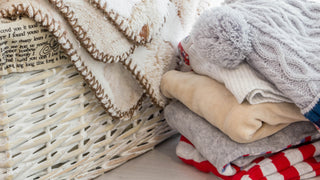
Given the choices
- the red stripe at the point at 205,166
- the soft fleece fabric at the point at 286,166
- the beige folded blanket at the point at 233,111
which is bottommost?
the red stripe at the point at 205,166

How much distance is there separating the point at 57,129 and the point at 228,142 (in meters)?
0.34

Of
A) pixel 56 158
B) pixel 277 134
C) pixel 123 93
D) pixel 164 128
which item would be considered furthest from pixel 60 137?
pixel 277 134

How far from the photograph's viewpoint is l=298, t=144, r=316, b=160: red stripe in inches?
26.8

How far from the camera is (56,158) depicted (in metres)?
0.67

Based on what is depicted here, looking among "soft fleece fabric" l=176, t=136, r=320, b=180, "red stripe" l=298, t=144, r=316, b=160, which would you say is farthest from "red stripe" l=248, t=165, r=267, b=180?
"red stripe" l=298, t=144, r=316, b=160

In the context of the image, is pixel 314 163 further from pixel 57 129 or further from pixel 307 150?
pixel 57 129

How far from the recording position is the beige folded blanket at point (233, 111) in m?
0.60

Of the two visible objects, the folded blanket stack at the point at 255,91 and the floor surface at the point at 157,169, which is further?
the floor surface at the point at 157,169

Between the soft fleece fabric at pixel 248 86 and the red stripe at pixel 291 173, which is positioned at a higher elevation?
the soft fleece fabric at pixel 248 86

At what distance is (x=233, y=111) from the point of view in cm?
61

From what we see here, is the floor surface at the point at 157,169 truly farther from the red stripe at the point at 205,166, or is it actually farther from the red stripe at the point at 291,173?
the red stripe at the point at 291,173

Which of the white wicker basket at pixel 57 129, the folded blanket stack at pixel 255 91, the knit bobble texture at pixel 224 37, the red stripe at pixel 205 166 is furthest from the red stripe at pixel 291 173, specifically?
the white wicker basket at pixel 57 129

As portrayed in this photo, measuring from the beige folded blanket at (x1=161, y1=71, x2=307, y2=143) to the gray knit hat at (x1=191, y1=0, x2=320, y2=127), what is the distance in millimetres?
50

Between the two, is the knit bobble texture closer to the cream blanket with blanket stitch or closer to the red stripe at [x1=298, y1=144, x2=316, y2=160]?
the cream blanket with blanket stitch
